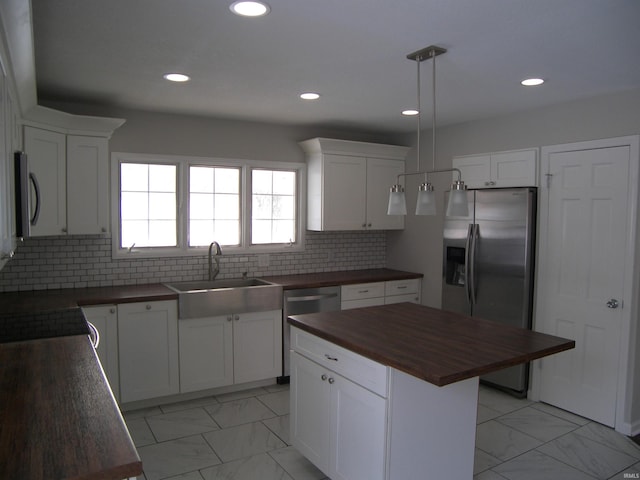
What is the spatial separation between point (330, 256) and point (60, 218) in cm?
267

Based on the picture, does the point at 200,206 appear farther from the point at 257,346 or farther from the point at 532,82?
the point at 532,82

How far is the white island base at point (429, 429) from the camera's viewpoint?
7.44 ft

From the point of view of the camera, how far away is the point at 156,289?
4.04 m

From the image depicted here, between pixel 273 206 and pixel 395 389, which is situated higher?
pixel 273 206

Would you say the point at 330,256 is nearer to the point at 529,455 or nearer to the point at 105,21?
the point at 529,455

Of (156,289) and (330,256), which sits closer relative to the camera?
(156,289)

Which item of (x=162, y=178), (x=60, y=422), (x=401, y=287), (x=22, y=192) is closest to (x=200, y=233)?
(x=162, y=178)

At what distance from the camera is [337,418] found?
2592mm

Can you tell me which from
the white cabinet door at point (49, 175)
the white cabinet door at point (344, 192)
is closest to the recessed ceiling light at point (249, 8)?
the white cabinet door at point (49, 175)

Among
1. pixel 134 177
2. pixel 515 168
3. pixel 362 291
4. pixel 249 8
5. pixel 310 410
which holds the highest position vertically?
pixel 249 8

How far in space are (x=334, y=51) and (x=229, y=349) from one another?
259 cm

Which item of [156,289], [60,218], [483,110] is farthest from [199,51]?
[483,110]

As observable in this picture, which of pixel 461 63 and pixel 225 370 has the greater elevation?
pixel 461 63

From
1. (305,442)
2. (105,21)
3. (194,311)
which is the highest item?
(105,21)
